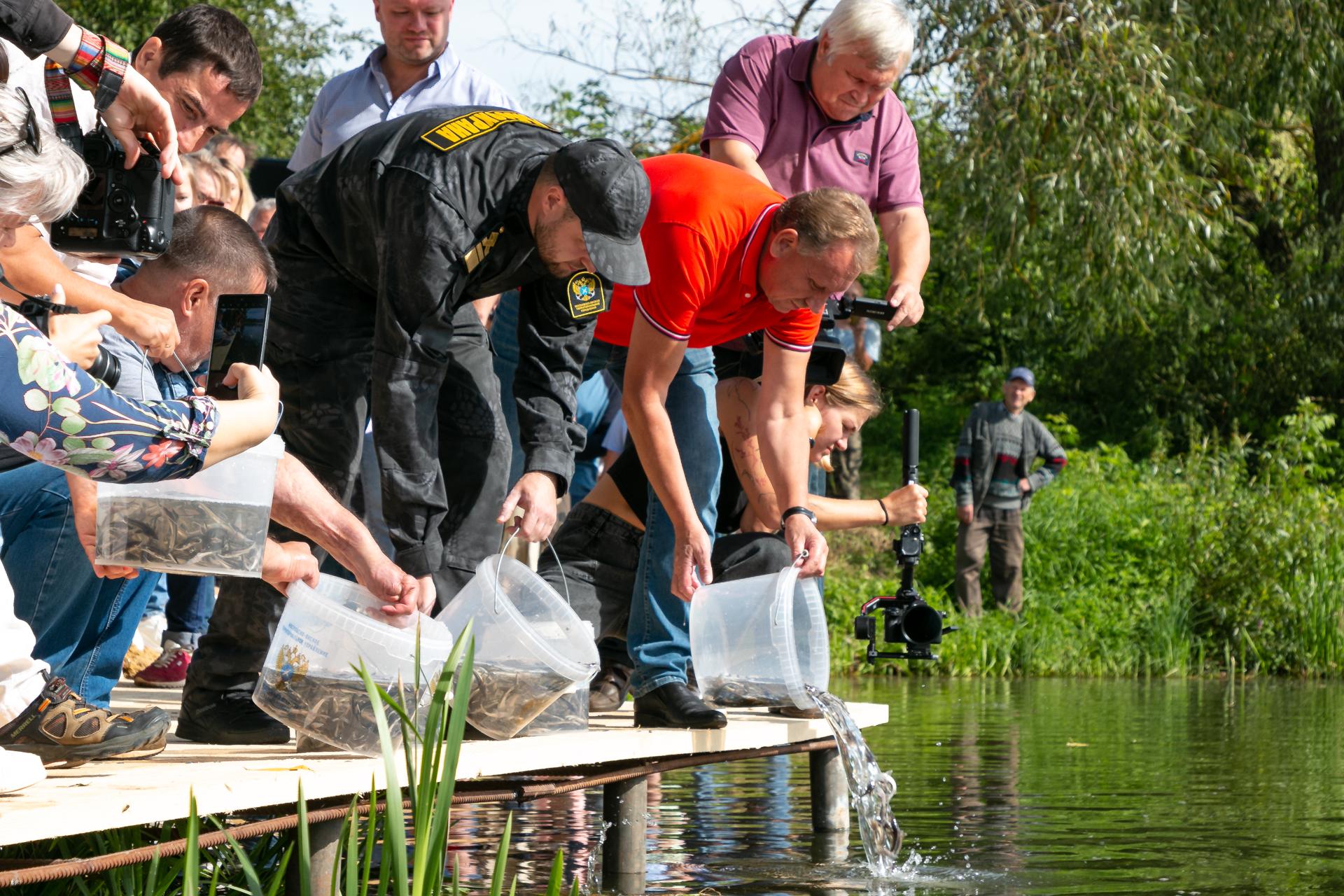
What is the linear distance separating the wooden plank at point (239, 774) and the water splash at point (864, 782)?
359 millimetres

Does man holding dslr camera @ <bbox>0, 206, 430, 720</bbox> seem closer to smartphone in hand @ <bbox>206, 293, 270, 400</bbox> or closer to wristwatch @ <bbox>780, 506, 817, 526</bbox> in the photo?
smartphone in hand @ <bbox>206, 293, 270, 400</bbox>

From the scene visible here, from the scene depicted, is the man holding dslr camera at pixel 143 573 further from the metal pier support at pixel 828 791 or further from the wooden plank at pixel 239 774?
the metal pier support at pixel 828 791

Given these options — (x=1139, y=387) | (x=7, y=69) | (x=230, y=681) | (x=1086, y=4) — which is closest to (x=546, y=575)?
(x=230, y=681)

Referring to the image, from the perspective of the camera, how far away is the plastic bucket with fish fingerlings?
2855mm

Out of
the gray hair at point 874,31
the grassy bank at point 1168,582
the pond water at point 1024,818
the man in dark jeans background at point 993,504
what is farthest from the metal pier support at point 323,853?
the man in dark jeans background at point 993,504

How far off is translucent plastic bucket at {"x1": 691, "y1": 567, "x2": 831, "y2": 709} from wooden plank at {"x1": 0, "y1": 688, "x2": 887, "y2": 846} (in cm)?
19

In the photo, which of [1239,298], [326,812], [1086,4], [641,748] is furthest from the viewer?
[1239,298]

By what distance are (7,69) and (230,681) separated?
143 cm

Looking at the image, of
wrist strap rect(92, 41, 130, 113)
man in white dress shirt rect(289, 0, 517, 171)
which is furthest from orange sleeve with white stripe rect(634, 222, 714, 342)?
wrist strap rect(92, 41, 130, 113)

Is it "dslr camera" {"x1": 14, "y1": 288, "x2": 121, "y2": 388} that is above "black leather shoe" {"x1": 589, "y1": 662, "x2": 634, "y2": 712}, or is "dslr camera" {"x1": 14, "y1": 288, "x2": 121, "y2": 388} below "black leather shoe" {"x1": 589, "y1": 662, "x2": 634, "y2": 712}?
above

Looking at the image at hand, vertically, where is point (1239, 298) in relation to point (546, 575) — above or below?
above

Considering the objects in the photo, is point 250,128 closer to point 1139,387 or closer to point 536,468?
point 1139,387

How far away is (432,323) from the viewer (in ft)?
11.2

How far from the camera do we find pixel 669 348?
12.9 feet
